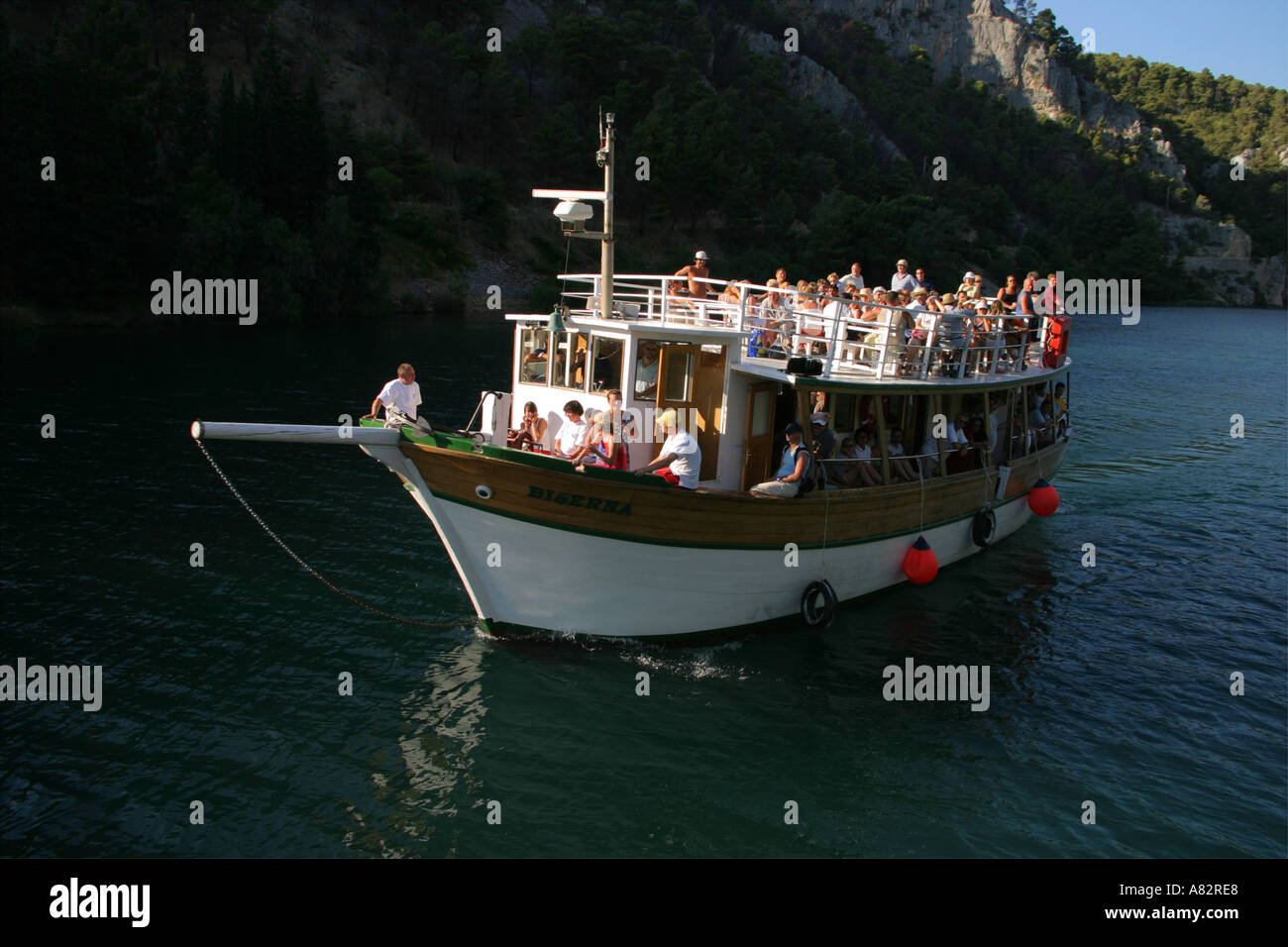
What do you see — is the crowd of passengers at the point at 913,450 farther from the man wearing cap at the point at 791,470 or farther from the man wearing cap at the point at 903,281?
the man wearing cap at the point at 903,281

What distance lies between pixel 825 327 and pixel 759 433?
3142mm

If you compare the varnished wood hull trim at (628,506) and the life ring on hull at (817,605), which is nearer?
the varnished wood hull trim at (628,506)

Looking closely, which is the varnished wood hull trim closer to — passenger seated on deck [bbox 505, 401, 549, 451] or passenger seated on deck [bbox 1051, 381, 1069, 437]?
passenger seated on deck [bbox 505, 401, 549, 451]

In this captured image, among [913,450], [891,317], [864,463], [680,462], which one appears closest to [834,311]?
[891,317]

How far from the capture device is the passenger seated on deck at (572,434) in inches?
584

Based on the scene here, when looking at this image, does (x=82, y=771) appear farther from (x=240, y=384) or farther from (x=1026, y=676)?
(x=240, y=384)

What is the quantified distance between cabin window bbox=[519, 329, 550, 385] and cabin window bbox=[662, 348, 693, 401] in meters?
2.22

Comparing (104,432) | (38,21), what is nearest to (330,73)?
(38,21)

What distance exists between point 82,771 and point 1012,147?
174218mm

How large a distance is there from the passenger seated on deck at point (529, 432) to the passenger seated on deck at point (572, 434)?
89cm

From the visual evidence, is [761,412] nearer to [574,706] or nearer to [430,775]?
[574,706]

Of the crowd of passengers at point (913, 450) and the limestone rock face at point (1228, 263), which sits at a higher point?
the limestone rock face at point (1228, 263)

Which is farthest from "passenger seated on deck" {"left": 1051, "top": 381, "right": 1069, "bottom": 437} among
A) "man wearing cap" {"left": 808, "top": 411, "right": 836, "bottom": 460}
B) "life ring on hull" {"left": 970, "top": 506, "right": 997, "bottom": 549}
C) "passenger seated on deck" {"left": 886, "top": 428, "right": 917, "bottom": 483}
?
"man wearing cap" {"left": 808, "top": 411, "right": 836, "bottom": 460}

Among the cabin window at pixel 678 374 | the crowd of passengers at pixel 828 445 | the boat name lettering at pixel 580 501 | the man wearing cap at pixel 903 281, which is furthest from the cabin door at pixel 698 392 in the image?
the man wearing cap at pixel 903 281
